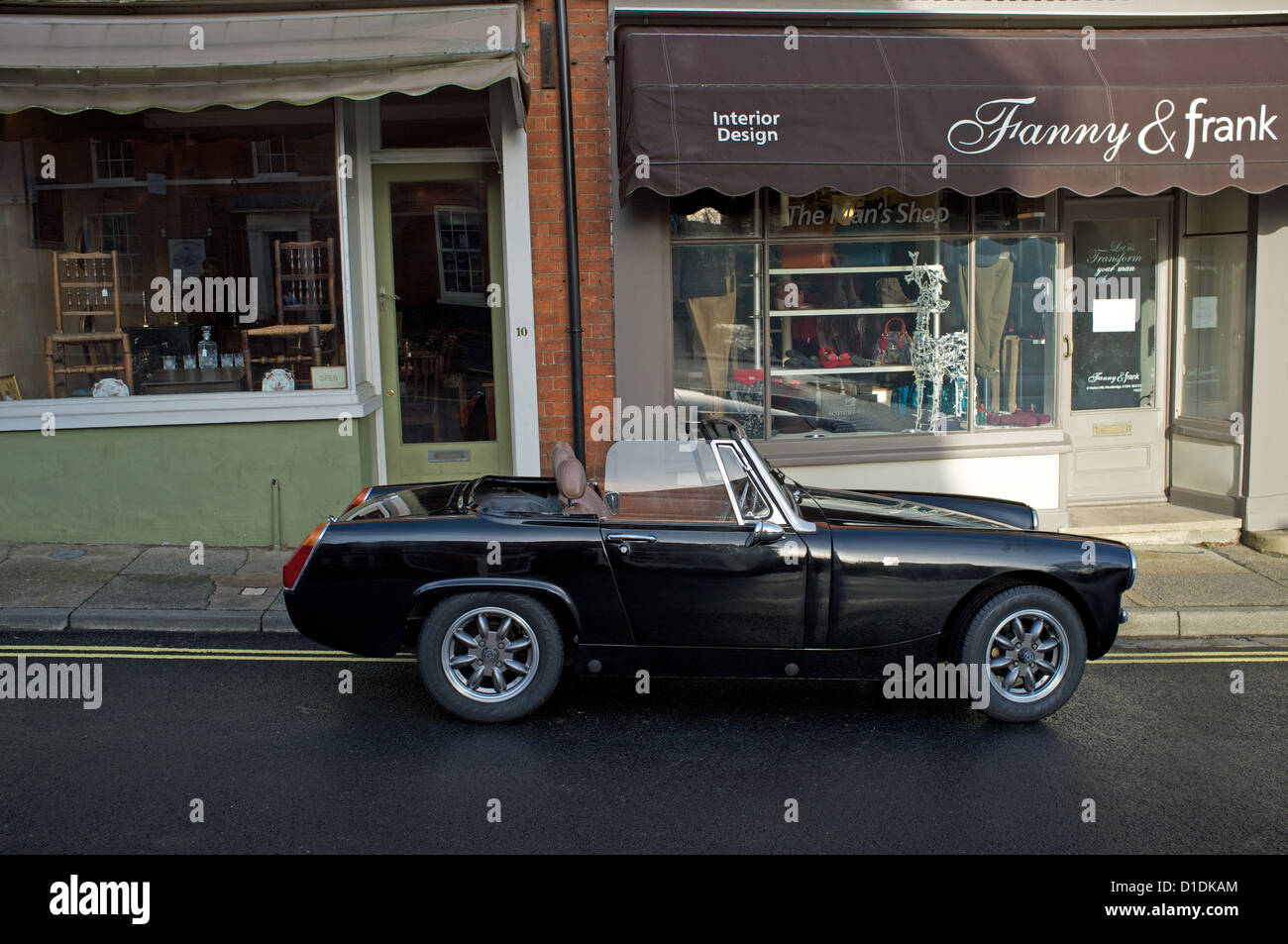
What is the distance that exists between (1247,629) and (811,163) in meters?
4.22

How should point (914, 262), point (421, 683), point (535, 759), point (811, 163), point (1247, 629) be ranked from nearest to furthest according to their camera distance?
point (535, 759)
point (421, 683)
point (1247, 629)
point (811, 163)
point (914, 262)

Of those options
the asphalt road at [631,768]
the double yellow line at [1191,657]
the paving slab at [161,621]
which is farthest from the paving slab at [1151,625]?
the paving slab at [161,621]

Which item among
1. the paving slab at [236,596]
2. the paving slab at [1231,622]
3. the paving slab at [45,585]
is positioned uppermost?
the paving slab at [45,585]

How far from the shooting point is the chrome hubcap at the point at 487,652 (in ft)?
18.2

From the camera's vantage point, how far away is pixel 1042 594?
5586 millimetres

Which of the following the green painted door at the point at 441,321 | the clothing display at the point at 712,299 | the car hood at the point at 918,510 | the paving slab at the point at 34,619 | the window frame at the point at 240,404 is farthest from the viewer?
the green painted door at the point at 441,321

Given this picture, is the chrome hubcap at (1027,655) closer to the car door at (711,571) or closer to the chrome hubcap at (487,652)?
the car door at (711,571)

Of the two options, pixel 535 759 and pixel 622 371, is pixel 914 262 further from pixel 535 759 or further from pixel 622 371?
pixel 535 759

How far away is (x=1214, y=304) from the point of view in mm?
10148

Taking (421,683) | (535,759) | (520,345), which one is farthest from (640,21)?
→ (535,759)

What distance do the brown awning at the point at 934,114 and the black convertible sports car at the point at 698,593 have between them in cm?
351

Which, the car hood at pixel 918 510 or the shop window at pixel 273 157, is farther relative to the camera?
the shop window at pixel 273 157

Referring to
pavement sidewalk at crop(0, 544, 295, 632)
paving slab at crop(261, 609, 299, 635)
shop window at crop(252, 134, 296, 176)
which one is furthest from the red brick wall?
paving slab at crop(261, 609, 299, 635)

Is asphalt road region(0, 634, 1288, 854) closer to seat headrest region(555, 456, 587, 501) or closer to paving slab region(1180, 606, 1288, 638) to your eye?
paving slab region(1180, 606, 1288, 638)
